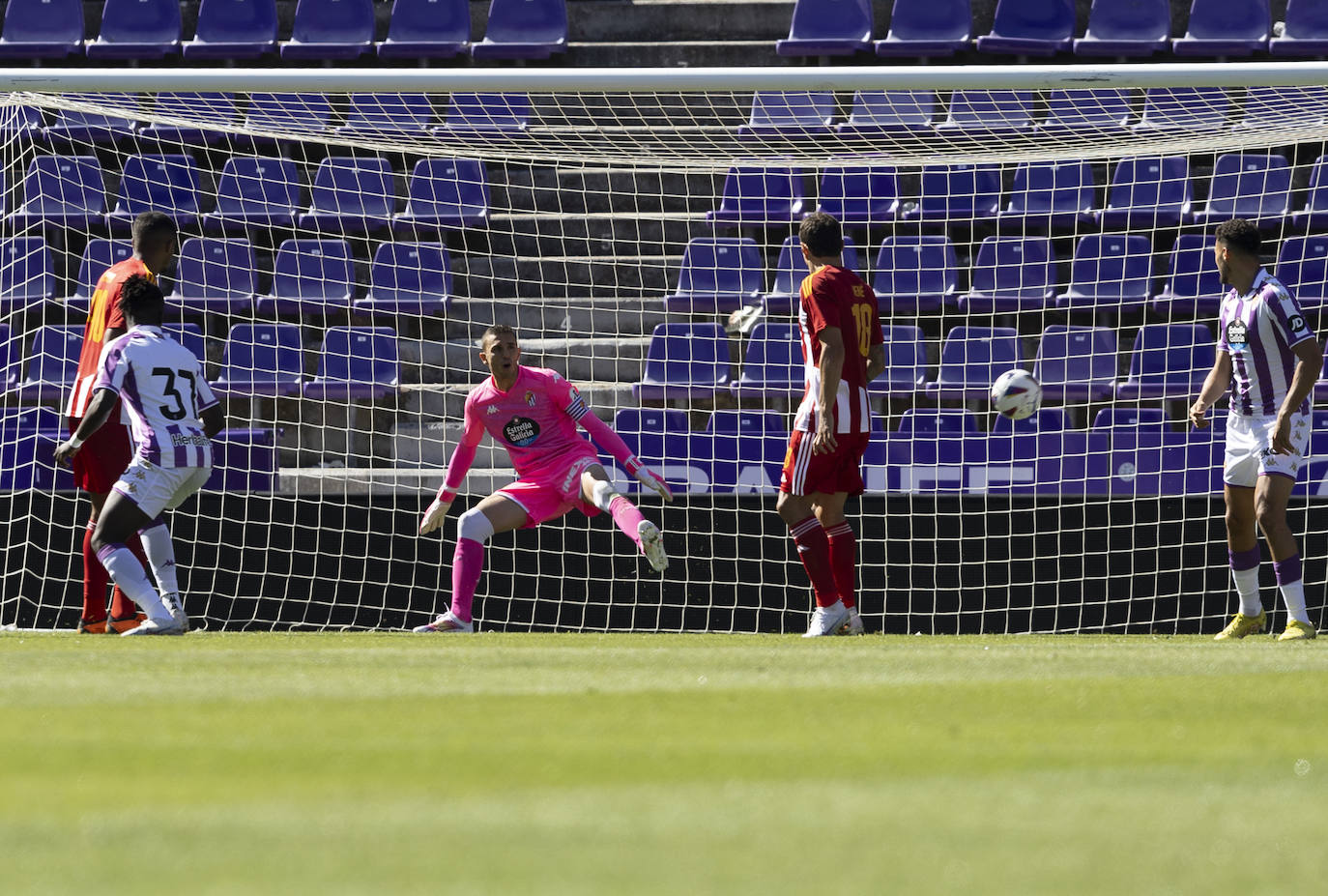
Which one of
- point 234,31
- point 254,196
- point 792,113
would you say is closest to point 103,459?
point 254,196

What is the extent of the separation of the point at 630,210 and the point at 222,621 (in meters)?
4.76

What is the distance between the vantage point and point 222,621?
9867mm

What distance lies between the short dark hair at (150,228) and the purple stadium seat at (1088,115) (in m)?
4.66

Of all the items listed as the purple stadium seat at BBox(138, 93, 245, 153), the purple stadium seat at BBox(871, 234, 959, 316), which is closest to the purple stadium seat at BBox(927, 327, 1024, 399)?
the purple stadium seat at BBox(871, 234, 959, 316)

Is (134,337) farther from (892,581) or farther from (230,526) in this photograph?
(892,581)

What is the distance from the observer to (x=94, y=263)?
12.7 meters

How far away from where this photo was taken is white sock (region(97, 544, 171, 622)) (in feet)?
23.5

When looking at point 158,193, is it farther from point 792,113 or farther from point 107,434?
point 107,434

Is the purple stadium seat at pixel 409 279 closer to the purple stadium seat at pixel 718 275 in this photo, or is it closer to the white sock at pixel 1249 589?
the purple stadium seat at pixel 718 275

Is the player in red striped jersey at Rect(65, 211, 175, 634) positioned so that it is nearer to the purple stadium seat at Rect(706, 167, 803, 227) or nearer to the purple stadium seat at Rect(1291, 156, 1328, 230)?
the purple stadium seat at Rect(706, 167, 803, 227)

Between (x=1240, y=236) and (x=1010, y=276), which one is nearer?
(x=1240, y=236)

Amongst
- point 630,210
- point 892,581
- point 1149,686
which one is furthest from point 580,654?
point 630,210

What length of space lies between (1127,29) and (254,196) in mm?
6708

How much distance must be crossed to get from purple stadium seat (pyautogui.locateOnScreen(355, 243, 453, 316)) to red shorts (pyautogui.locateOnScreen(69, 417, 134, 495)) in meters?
3.68
